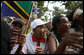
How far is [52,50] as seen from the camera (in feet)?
6.97

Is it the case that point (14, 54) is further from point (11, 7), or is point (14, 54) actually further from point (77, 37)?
point (77, 37)

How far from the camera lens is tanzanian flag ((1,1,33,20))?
259 cm

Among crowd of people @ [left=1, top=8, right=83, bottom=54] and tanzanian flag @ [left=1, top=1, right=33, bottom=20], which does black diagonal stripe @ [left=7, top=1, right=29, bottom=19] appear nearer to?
tanzanian flag @ [left=1, top=1, right=33, bottom=20]

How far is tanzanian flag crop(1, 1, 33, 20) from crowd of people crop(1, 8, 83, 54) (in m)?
0.30

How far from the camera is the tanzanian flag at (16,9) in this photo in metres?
2.59

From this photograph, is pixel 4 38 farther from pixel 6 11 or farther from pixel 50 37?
pixel 6 11

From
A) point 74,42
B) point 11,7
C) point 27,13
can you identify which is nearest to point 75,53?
point 74,42

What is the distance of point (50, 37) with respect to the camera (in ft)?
7.41

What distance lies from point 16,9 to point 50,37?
2.77 ft

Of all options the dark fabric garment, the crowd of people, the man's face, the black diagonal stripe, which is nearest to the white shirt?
the crowd of people

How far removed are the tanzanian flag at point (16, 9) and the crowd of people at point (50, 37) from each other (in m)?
0.30

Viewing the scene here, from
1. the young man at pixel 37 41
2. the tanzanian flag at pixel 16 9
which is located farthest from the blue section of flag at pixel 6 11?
the young man at pixel 37 41

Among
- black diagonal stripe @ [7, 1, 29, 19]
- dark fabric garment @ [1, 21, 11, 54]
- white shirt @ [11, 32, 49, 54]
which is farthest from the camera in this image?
black diagonal stripe @ [7, 1, 29, 19]

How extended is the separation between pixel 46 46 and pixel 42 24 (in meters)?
0.37
